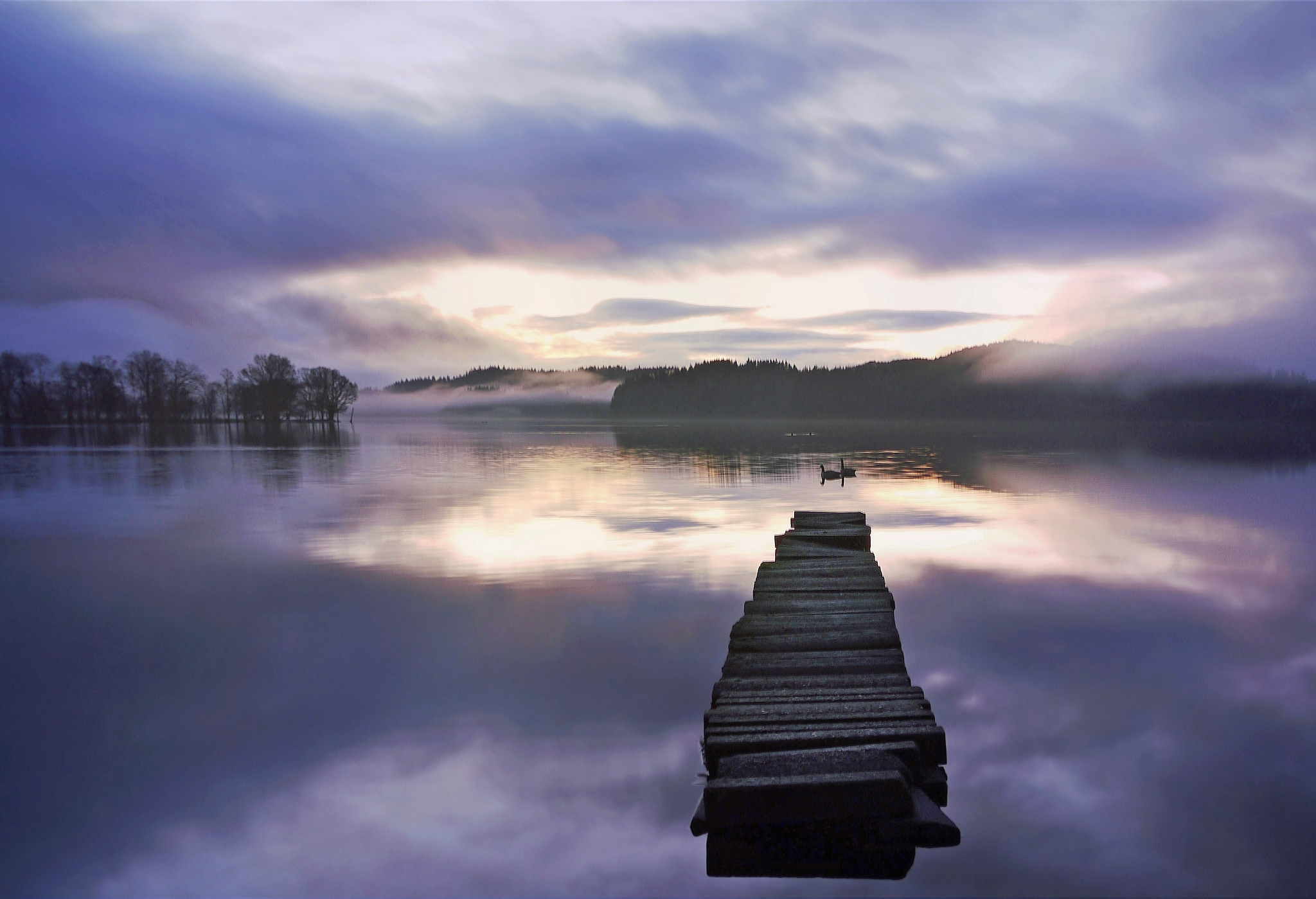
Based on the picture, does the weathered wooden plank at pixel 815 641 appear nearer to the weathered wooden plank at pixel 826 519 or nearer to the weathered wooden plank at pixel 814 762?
the weathered wooden plank at pixel 814 762

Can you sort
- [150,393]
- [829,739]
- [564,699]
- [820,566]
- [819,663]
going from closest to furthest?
1. [829,739]
2. [819,663]
3. [564,699]
4. [820,566]
5. [150,393]

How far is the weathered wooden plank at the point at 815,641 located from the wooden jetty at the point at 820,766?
25mm

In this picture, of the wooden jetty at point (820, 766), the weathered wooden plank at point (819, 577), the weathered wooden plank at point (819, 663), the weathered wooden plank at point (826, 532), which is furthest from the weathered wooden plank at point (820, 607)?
the weathered wooden plank at point (826, 532)

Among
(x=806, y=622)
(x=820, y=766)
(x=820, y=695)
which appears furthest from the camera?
(x=806, y=622)

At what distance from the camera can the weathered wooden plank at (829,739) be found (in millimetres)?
7117

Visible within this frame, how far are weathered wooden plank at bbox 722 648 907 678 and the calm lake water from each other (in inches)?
45.1

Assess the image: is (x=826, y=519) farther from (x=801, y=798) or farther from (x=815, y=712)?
(x=801, y=798)

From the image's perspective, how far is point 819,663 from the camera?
9.29 metres

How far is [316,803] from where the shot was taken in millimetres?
8227

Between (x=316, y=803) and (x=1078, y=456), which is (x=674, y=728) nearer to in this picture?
(x=316, y=803)

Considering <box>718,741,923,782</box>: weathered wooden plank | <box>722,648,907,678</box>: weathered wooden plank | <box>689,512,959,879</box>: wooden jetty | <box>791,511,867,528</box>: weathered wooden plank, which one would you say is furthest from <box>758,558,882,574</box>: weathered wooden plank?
<box>718,741,923,782</box>: weathered wooden plank

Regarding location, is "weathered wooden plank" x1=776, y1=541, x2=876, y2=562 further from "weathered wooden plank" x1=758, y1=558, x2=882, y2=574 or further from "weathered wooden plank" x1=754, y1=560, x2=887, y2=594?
"weathered wooden plank" x1=754, y1=560, x2=887, y2=594

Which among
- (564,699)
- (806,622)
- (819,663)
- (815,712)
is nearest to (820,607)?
(806,622)

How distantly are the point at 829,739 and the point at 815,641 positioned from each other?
9.93 feet
